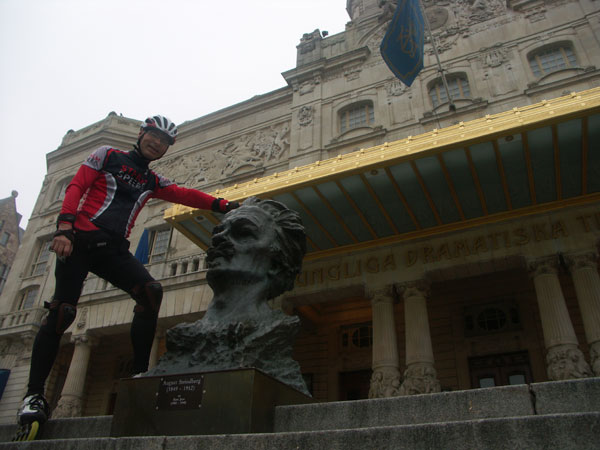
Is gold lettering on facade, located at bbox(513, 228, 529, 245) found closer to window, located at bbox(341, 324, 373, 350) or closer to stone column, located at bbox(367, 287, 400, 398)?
stone column, located at bbox(367, 287, 400, 398)

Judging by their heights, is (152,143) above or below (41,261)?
below

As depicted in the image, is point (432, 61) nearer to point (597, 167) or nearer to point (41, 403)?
point (597, 167)

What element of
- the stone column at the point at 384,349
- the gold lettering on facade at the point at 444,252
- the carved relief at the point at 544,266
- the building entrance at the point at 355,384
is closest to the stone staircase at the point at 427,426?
the stone column at the point at 384,349

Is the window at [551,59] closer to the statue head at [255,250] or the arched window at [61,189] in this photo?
the statue head at [255,250]

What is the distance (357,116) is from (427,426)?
53.6ft

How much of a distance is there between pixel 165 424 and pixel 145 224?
17.6 metres

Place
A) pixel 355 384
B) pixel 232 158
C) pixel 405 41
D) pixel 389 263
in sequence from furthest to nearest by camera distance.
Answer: pixel 232 158
pixel 355 384
pixel 405 41
pixel 389 263

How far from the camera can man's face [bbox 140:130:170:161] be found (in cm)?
421

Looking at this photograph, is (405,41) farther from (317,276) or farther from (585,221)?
(317,276)

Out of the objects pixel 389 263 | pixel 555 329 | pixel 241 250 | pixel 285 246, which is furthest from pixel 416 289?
pixel 241 250

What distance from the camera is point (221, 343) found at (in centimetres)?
350

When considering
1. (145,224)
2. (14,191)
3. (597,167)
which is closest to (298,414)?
(597,167)

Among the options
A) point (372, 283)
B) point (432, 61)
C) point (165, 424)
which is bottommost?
point (165, 424)

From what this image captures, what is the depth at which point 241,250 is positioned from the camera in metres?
4.04
